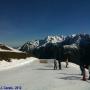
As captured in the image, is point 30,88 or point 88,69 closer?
point 30,88

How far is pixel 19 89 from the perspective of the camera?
1744 centimetres

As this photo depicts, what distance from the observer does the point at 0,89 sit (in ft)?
56.3

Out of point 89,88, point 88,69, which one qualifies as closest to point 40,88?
point 89,88

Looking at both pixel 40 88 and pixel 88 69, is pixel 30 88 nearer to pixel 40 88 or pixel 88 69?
pixel 40 88

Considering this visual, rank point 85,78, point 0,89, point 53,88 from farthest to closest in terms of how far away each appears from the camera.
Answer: point 85,78, point 53,88, point 0,89

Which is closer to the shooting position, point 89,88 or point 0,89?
point 0,89

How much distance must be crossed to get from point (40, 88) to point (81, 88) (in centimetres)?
302

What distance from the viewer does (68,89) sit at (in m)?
18.0

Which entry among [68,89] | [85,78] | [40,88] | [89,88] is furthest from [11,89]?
[85,78]

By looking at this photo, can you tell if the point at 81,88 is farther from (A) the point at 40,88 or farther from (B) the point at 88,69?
(B) the point at 88,69

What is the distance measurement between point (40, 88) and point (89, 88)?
3600 millimetres

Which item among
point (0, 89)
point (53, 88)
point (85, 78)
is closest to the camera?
point (0, 89)

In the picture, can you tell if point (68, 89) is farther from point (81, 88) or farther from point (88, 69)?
point (88, 69)

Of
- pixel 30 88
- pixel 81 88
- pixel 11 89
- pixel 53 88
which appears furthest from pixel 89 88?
pixel 11 89
